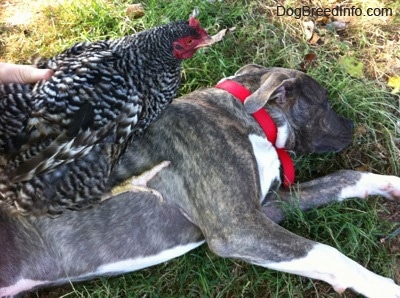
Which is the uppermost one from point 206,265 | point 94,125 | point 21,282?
point 94,125

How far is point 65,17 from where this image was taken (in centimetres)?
470

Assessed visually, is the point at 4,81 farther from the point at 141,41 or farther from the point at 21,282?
the point at 21,282

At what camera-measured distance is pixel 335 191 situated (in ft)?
12.3

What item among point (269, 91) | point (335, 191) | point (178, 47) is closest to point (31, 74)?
point (178, 47)

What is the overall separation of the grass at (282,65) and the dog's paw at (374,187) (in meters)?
0.08

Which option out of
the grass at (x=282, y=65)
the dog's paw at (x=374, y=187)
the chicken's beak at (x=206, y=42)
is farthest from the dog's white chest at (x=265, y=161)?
the chicken's beak at (x=206, y=42)

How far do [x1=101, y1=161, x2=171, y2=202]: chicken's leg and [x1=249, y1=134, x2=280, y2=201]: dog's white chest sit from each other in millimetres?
590

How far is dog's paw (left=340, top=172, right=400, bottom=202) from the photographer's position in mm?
3689

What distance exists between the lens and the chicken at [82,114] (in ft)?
8.60

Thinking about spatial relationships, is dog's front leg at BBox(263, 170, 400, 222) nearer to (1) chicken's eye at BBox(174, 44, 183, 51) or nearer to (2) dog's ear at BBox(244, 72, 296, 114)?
(2) dog's ear at BBox(244, 72, 296, 114)

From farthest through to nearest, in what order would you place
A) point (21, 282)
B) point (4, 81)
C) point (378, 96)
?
1. point (378, 96)
2. point (21, 282)
3. point (4, 81)

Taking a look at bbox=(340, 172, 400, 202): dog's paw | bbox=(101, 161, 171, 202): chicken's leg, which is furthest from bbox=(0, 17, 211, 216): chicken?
bbox=(340, 172, 400, 202): dog's paw

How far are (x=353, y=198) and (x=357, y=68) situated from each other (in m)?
1.09

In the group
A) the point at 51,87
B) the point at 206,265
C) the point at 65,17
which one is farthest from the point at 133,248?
the point at 65,17
